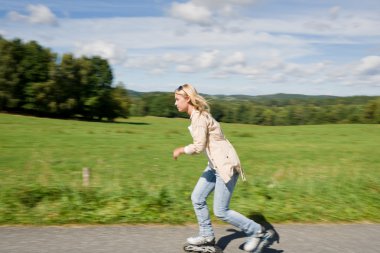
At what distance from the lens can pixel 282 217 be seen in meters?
5.67

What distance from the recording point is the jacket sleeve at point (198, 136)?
414 cm

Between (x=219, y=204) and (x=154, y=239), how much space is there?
33.6 inches

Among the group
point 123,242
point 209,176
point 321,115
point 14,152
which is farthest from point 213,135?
point 321,115

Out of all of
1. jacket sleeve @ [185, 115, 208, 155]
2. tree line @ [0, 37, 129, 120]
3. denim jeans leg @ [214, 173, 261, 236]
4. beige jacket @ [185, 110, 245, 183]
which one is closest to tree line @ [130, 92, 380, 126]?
tree line @ [0, 37, 129, 120]

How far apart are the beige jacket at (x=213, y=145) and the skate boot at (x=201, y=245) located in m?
0.76

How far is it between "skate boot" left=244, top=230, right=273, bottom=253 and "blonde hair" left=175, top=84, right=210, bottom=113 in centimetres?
151

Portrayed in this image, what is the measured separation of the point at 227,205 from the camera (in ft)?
14.6

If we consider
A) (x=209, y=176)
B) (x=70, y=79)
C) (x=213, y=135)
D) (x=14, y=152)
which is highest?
(x=70, y=79)

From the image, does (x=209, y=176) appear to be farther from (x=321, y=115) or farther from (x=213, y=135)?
(x=321, y=115)

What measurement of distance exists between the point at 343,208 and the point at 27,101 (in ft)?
197

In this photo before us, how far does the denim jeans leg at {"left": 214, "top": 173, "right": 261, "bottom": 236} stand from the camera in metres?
4.39

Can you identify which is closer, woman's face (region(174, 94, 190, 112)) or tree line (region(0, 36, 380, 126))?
woman's face (region(174, 94, 190, 112))

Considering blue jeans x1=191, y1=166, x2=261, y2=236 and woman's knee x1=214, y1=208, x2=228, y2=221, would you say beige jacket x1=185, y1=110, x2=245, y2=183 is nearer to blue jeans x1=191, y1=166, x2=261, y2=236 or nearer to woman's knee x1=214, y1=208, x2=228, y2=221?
blue jeans x1=191, y1=166, x2=261, y2=236

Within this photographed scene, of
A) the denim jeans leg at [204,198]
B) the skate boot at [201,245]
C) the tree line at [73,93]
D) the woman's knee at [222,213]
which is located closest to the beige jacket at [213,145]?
the denim jeans leg at [204,198]
